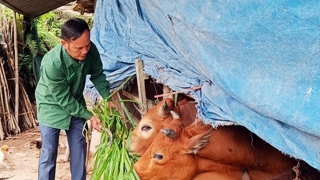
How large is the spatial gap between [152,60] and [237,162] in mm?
1252

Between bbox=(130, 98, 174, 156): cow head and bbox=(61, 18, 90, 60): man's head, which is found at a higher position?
bbox=(61, 18, 90, 60): man's head

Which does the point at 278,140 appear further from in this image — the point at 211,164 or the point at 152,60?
the point at 152,60

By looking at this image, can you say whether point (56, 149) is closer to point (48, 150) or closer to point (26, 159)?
point (48, 150)

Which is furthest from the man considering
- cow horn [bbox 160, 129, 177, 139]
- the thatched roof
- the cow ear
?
the thatched roof

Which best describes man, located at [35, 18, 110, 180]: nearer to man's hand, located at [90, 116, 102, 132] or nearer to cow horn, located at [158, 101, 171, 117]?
man's hand, located at [90, 116, 102, 132]

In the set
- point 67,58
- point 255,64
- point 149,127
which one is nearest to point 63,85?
point 67,58

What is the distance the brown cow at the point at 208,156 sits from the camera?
3227 mm

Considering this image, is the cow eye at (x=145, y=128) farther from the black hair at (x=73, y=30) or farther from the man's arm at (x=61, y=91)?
the black hair at (x=73, y=30)

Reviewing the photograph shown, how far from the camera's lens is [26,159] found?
23.1ft

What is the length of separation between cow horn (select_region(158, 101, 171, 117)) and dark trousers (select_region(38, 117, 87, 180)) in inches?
35.3

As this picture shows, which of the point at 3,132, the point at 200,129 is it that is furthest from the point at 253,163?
the point at 3,132

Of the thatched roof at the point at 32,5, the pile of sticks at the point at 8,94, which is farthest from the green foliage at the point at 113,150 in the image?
the pile of sticks at the point at 8,94

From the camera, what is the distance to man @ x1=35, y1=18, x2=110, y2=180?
3637 mm

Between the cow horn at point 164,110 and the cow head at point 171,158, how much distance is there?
14.4 inches
